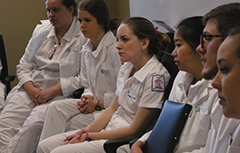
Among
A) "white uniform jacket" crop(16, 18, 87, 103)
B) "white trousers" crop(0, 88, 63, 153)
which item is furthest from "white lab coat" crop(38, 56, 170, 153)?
"white uniform jacket" crop(16, 18, 87, 103)

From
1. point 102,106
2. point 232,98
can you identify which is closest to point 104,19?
point 102,106

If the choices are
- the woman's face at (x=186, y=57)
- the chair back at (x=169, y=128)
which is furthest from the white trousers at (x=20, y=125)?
the woman's face at (x=186, y=57)

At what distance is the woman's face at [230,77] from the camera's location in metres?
0.80

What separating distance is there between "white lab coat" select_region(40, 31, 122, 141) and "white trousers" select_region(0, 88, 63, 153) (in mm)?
247

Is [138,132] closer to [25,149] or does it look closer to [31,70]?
[25,149]

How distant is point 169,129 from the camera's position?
1332 mm

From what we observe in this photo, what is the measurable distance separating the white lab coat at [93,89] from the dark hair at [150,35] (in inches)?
19.6

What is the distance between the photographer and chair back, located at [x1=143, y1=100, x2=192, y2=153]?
1.30 meters

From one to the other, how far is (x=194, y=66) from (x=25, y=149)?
172 centimetres

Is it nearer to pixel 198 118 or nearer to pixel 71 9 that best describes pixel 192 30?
pixel 198 118

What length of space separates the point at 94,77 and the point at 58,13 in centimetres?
81

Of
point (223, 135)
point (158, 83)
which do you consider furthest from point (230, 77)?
point (158, 83)

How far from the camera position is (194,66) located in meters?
1.43

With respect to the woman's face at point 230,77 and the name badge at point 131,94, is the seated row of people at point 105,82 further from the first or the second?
the woman's face at point 230,77
